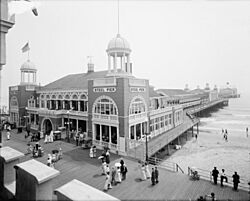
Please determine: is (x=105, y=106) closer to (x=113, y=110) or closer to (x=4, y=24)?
(x=113, y=110)

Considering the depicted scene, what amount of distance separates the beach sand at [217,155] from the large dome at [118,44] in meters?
14.7

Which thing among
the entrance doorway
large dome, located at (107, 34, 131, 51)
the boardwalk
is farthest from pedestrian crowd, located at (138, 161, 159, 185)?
the entrance doorway

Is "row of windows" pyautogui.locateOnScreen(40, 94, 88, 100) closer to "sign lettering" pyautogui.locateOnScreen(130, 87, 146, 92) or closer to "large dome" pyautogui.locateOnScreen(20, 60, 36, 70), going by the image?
"large dome" pyautogui.locateOnScreen(20, 60, 36, 70)

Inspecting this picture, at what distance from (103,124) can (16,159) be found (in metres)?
15.2

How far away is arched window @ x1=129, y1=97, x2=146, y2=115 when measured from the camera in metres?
19.6

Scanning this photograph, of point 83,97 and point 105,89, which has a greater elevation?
point 105,89

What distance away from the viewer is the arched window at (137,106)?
770 inches

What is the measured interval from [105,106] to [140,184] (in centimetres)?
997

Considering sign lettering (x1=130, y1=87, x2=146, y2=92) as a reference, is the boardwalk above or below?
below

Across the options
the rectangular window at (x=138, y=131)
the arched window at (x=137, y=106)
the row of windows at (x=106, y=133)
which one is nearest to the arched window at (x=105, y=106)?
the row of windows at (x=106, y=133)

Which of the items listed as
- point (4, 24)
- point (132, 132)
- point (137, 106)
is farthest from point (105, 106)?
point (4, 24)

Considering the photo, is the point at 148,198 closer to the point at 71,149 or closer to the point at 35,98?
the point at 71,149

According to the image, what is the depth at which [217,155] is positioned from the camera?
2500 cm

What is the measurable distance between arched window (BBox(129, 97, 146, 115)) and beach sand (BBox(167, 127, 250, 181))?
7.53m
